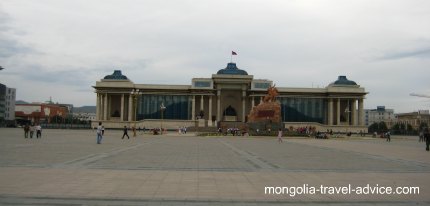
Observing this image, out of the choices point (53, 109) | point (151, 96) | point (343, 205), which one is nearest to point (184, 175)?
point (343, 205)

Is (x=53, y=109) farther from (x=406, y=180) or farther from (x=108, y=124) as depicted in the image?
(x=406, y=180)

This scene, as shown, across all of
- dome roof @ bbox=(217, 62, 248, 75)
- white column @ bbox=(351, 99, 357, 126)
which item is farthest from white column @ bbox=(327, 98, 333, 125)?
dome roof @ bbox=(217, 62, 248, 75)

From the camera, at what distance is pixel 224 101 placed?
122 meters

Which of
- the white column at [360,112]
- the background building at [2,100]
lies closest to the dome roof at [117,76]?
the background building at [2,100]

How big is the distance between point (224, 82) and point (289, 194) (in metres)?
106

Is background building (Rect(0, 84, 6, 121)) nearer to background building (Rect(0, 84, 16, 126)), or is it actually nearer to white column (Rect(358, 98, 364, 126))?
background building (Rect(0, 84, 16, 126))

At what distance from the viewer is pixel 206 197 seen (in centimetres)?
1082

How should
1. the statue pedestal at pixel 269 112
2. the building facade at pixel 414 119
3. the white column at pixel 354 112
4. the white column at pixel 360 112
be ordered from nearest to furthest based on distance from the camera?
the statue pedestal at pixel 269 112 → the white column at pixel 360 112 → the white column at pixel 354 112 → the building facade at pixel 414 119

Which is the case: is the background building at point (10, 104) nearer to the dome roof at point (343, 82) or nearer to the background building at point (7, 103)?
the background building at point (7, 103)

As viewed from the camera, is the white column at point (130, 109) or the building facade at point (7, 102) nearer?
the white column at point (130, 109)

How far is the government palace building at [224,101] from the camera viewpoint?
11762cm

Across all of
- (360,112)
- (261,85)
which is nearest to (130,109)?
(261,85)

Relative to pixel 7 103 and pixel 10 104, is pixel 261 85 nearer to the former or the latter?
pixel 7 103

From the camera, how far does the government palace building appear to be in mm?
117625
